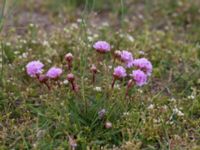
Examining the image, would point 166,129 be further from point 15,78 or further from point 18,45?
point 18,45

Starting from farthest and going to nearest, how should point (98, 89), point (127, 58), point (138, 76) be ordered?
point (98, 89) → point (127, 58) → point (138, 76)

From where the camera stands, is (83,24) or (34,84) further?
(34,84)

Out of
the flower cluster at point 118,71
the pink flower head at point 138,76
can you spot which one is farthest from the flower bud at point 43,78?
the pink flower head at point 138,76

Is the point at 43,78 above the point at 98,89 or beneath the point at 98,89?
above

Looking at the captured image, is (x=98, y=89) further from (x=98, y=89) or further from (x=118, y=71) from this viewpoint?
(x=118, y=71)

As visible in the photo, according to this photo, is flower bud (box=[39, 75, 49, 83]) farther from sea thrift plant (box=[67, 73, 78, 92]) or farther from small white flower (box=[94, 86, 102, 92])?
small white flower (box=[94, 86, 102, 92])

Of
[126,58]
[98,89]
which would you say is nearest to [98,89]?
[98,89]

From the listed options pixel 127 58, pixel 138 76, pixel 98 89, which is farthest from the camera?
pixel 98 89

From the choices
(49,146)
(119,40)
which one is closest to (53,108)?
(49,146)
